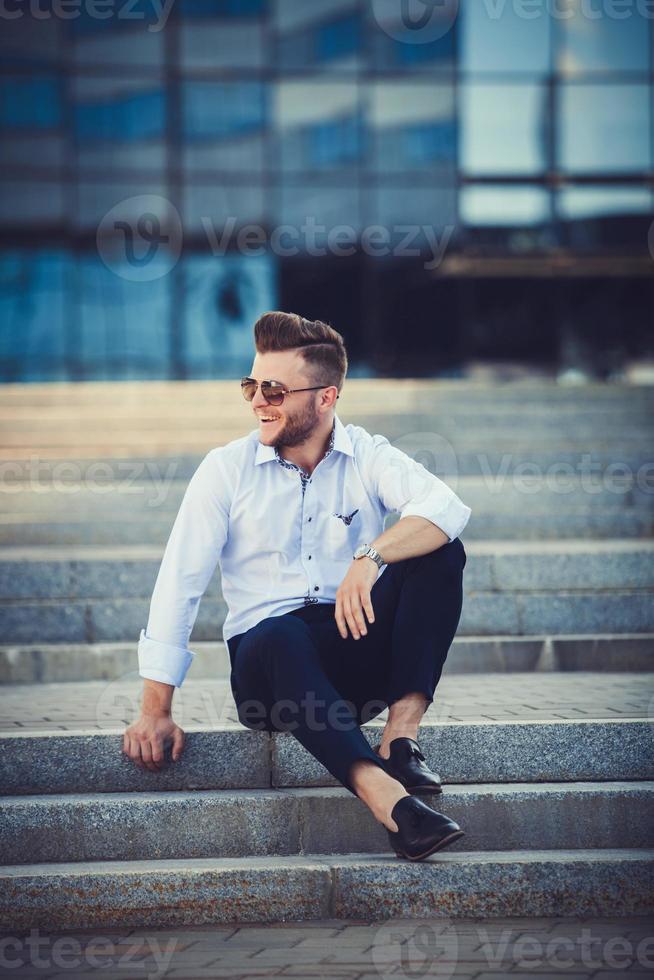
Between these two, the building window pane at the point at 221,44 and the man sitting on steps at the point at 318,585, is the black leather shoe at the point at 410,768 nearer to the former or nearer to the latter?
the man sitting on steps at the point at 318,585

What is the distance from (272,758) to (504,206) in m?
16.2

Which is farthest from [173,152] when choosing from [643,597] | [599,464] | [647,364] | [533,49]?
[643,597]

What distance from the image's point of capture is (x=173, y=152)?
62.5 ft

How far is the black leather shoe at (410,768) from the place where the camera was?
3.60m

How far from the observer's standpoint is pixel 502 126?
61.8 ft

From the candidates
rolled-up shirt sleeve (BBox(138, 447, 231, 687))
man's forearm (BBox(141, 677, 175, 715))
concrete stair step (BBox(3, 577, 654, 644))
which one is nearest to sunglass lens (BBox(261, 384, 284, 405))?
rolled-up shirt sleeve (BBox(138, 447, 231, 687))

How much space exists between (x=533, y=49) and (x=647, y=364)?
514 centimetres

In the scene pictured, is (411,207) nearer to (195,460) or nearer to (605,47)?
(605,47)

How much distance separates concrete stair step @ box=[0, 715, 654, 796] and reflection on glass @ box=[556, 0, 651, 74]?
1676cm

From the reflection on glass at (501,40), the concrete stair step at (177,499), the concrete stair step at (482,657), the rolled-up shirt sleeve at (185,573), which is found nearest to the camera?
the rolled-up shirt sleeve at (185,573)

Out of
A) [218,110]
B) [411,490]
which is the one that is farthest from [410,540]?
[218,110]

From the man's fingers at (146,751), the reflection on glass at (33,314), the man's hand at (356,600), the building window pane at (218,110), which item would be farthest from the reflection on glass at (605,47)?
the man's fingers at (146,751)

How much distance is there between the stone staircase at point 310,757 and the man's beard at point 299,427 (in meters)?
0.94

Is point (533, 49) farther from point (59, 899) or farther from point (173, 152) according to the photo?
point (59, 899)
